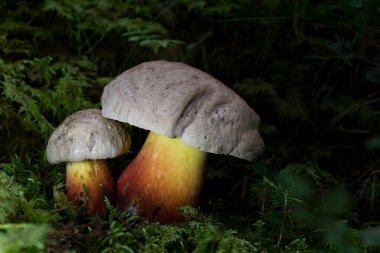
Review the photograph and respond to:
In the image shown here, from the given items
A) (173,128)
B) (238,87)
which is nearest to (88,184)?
(173,128)

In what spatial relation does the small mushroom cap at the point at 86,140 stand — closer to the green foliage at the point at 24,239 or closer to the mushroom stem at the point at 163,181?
the mushroom stem at the point at 163,181

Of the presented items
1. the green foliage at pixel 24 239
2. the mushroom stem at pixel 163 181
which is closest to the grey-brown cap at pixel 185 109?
the mushroom stem at pixel 163 181

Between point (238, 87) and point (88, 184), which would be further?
point (238, 87)

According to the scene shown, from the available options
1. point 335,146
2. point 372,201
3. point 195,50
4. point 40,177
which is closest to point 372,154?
point 335,146

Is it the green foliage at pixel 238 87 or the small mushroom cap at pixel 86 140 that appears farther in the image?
the green foliage at pixel 238 87

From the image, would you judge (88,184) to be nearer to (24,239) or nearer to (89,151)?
(89,151)

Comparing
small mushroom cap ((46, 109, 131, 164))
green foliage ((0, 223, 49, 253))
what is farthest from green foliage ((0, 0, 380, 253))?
green foliage ((0, 223, 49, 253))

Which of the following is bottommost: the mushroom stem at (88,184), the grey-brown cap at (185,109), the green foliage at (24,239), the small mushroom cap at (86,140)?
the mushroom stem at (88,184)

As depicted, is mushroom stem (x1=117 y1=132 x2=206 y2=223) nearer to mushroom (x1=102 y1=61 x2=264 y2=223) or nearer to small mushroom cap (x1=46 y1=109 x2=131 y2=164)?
mushroom (x1=102 y1=61 x2=264 y2=223)
